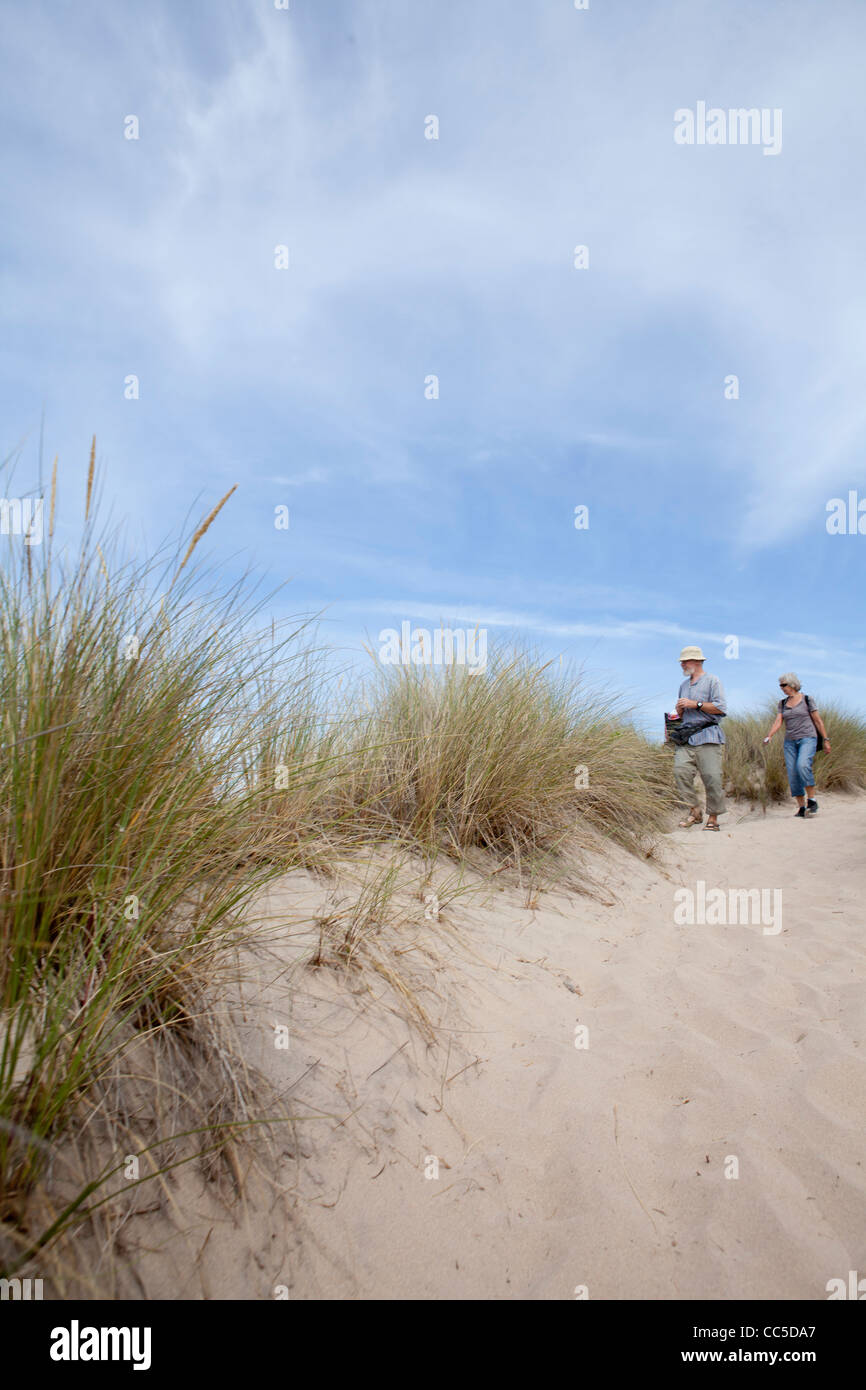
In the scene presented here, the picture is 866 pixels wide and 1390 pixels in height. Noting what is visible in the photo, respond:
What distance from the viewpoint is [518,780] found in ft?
14.4

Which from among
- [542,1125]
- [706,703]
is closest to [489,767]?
[542,1125]

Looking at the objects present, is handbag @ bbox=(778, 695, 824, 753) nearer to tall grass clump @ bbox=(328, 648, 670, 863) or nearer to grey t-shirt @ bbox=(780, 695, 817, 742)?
grey t-shirt @ bbox=(780, 695, 817, 742)

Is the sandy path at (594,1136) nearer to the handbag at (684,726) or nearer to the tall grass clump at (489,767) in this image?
the tall grass clump at (489,767)

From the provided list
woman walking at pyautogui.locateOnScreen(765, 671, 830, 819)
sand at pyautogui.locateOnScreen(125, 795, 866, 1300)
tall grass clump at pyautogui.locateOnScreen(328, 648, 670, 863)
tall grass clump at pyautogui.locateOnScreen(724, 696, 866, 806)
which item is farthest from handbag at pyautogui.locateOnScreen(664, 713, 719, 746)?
sand at pyautogui.locateOnScreen(125, 795, 866, 1300)

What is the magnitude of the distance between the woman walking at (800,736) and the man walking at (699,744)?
1833 mm

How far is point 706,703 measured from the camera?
26.3ft

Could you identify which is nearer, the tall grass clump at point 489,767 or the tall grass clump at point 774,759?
the tall grass clump at point 489,767

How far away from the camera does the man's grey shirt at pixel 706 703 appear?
8023 millimetres

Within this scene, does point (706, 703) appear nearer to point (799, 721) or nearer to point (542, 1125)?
point (799, 721)

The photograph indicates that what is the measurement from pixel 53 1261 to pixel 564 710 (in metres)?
4.79

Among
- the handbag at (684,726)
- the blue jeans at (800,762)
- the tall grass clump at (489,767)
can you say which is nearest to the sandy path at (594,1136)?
the tall grass clump at (489,767)

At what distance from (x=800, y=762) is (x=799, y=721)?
546 millimetres
